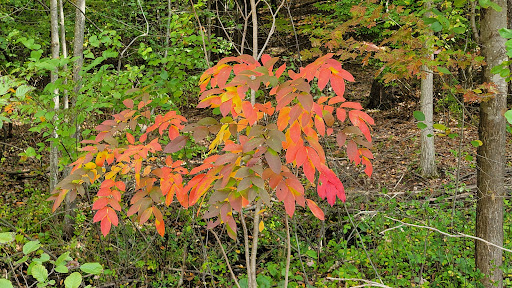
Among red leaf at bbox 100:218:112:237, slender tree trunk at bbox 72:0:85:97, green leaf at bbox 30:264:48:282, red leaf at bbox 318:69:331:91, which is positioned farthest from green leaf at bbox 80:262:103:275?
slender tree trunk at bbox 72:0:85:97

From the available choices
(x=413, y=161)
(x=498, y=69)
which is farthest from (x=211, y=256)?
(x=413, y=161)

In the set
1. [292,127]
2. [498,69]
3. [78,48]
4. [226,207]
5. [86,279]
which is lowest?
[86,279]

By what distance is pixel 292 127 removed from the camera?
154 cm

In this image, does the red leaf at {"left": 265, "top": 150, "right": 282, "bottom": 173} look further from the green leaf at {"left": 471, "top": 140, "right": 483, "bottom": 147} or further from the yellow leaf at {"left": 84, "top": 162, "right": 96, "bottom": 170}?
the green leaf at {"left": 471, "top": 140, "right": 483, "bottom": 147}

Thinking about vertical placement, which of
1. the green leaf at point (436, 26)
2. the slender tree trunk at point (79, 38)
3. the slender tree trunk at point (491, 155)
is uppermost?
the slender tree trunk at point (79, 38)

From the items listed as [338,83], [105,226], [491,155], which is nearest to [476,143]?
[491,155]

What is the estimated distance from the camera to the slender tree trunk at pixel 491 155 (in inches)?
114

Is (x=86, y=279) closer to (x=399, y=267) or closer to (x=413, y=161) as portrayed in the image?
(x=399, y=267)

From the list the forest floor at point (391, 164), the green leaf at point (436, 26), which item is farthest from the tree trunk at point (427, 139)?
the green leaf at point (436, 26)

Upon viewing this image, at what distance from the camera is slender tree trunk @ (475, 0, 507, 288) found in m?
2.89

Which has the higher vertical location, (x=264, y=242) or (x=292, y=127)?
(x=292, y=127)

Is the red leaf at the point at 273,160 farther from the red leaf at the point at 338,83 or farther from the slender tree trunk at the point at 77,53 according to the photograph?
the slender tree trunk at the point at 77,53

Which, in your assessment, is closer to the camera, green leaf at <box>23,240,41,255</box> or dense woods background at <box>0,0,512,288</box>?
green leaf at <box>23,240,41,255</box>

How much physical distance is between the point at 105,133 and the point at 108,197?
0.37 m
